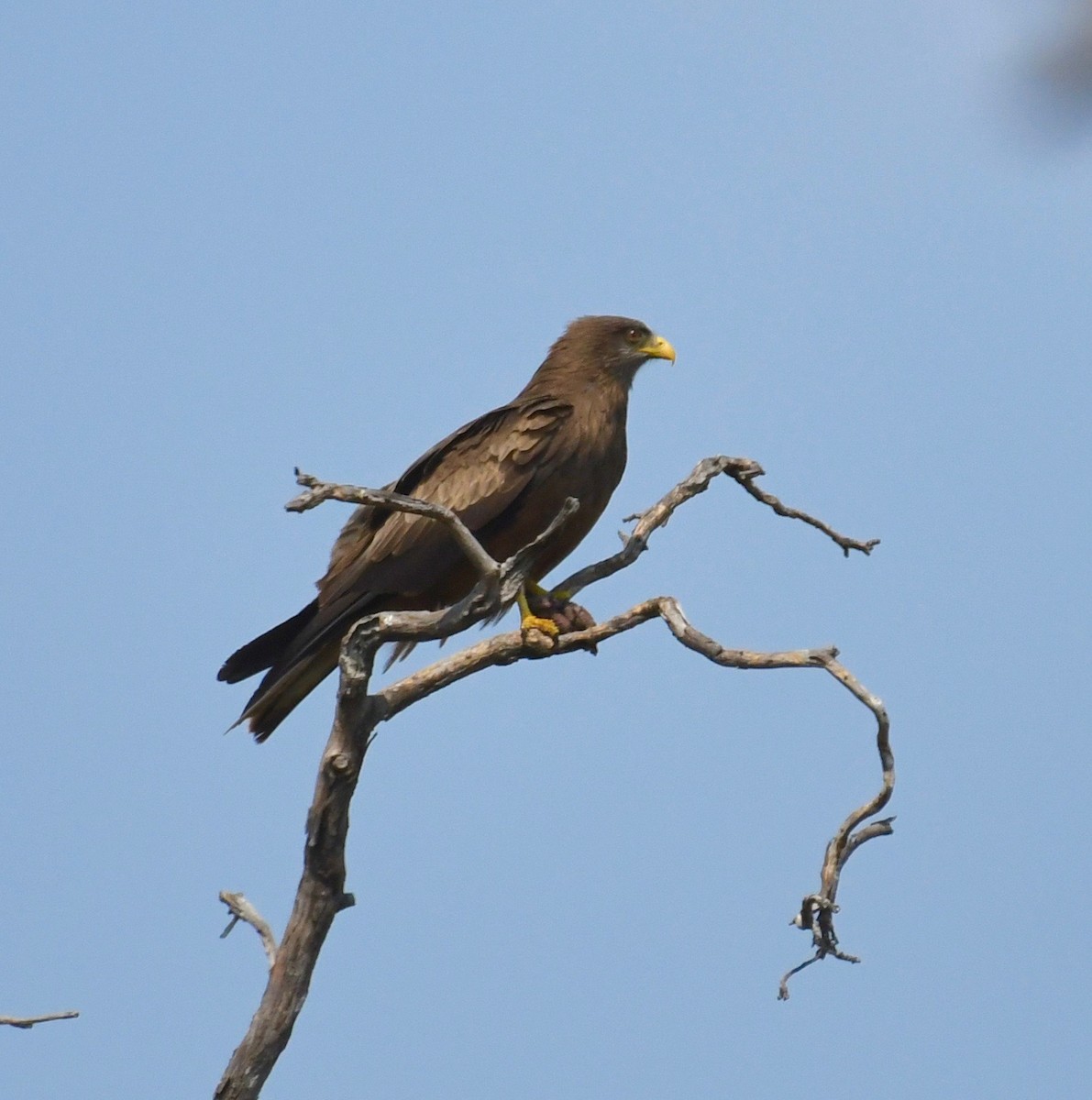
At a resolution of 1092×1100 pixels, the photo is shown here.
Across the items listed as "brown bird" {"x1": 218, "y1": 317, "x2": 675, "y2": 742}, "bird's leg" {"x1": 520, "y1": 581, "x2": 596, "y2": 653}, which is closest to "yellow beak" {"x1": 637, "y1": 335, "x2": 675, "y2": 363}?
"brown bird" {"x1": 218, "y1": 317, "x2": 675, "y2": 742}

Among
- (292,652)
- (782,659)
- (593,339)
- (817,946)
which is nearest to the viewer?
(817,946)

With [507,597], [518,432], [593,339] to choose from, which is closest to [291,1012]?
[507,597]

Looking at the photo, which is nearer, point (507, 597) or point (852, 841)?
point (852, 841)

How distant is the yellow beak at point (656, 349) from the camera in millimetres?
7617

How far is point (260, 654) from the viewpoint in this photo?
6414mm

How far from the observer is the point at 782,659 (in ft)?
15.6

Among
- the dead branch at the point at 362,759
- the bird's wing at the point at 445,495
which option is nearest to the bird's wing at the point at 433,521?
the bird's wing at the point at 445,495

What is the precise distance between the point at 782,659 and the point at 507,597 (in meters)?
0.85

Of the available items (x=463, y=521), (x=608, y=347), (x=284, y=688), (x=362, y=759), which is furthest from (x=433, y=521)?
(x=362, y=759)

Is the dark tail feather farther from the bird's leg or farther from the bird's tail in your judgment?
the bird's leg

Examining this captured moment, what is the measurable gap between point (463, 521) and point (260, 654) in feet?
3.28

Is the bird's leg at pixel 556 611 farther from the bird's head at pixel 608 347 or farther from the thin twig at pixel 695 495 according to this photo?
the bird's head at pixel 608 347

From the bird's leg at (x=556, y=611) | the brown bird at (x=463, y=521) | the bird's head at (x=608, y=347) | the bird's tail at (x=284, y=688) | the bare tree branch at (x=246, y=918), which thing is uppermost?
the bird's head at (x=608, y=347)

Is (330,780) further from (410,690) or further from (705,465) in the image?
(705,465)
